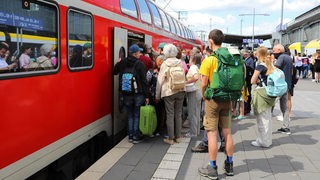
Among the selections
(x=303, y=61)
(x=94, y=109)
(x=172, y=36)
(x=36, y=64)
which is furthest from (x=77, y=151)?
(x=303, y=61)

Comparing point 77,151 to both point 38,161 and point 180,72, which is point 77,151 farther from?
point 180,72

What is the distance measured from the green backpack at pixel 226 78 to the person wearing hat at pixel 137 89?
1.66 metres

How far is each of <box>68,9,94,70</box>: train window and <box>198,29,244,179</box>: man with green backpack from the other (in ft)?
5.24

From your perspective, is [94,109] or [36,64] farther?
[94,109]

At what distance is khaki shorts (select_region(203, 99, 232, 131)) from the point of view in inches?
172

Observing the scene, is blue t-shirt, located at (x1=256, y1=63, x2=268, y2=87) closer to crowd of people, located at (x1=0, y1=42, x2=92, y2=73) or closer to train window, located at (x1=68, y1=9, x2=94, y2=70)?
train window, located at (x1=68, y1=9, x2=94, y2=70)

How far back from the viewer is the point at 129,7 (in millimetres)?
6918

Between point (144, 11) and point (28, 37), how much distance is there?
5.27 metres

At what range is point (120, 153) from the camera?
17.4 ft

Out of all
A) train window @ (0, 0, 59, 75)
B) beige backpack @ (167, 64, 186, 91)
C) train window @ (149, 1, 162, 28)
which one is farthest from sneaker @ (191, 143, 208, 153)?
train window @ (149, 1, 162, 28)

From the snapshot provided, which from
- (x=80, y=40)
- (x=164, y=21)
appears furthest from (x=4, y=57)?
(x=164, y=21)

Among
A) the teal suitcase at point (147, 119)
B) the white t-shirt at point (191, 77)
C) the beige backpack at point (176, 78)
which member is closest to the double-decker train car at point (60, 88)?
the teal suitcase at point (147, 119)

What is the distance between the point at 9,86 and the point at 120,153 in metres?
2.55

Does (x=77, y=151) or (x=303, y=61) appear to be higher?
(x=303, y=61)
